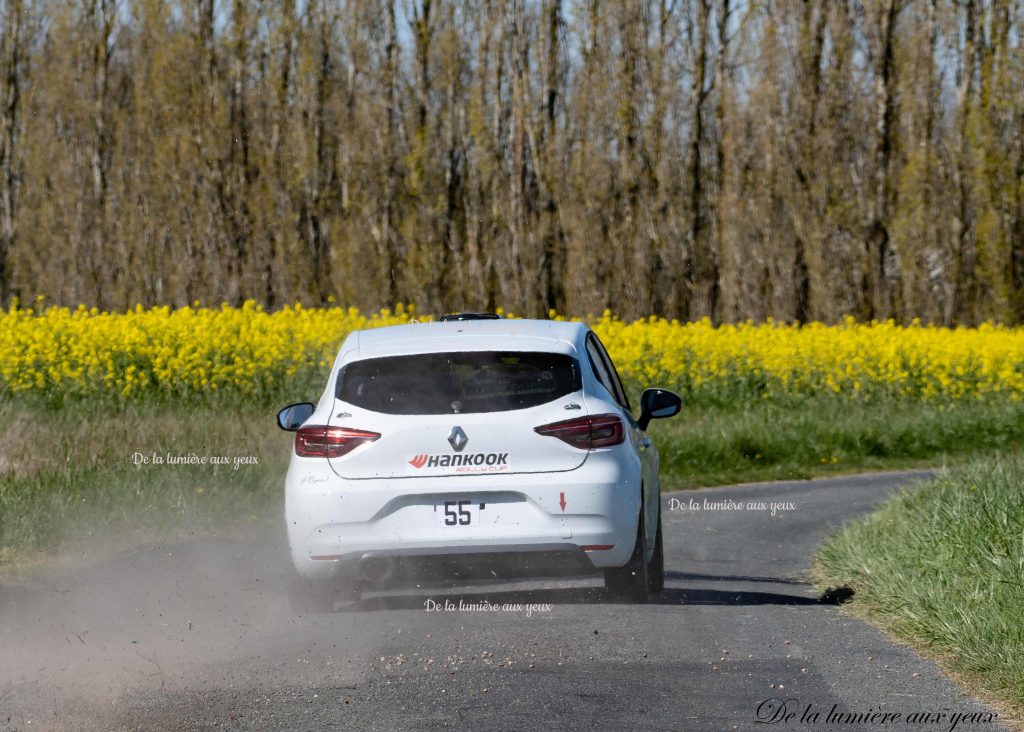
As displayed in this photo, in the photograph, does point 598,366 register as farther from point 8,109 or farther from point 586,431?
point 8,109

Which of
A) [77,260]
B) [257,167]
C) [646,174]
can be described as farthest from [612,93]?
[77,260]

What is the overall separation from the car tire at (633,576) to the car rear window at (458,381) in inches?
35.7

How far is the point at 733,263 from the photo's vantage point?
47.4 m

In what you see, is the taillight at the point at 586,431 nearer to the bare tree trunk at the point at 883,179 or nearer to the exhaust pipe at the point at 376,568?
the exhaust pipe at the point at 376,568

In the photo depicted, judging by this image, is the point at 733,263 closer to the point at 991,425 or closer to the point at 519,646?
the point at 991,425

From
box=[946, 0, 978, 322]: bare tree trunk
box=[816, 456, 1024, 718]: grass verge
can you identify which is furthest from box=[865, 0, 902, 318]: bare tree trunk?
box=[816, 456, 1024, 718]: grass verge

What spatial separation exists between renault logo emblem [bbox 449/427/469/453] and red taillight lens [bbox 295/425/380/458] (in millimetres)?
383

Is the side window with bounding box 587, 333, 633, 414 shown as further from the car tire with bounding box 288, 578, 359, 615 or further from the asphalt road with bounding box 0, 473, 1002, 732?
the car tire with bounding box 288, 578, 359, 615

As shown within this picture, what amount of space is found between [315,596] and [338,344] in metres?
14.1

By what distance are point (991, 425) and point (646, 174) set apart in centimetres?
1203

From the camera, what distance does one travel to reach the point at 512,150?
3478cm

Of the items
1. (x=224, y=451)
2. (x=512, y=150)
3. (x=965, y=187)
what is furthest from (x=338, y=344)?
(x=965, y=187)

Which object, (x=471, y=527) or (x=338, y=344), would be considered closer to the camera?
(x=471, y=527)

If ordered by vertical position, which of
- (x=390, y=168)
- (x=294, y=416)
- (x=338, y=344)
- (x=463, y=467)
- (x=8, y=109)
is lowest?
(x=338, y=344)
